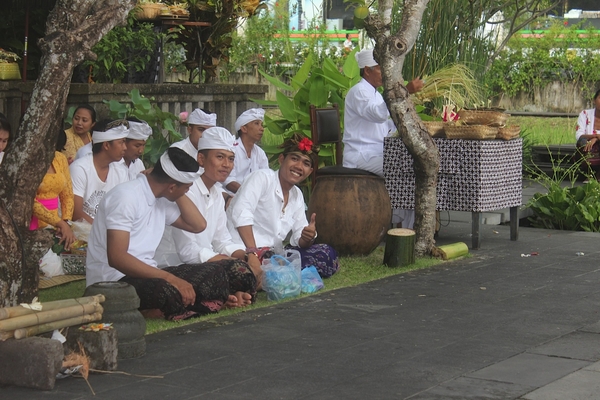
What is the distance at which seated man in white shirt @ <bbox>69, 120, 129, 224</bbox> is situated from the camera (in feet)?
25.3

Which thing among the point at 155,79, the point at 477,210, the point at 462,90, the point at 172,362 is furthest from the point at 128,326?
the point at 155,79

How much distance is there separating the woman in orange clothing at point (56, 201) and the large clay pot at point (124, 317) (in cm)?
204

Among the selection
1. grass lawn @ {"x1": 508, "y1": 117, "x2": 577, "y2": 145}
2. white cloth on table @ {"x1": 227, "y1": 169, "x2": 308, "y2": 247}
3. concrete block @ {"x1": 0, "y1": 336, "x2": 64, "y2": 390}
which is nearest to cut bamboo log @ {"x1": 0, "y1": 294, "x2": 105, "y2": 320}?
concrete block @ {"x1": 0, "y1": 336, "x2": 64, "y2": 390}

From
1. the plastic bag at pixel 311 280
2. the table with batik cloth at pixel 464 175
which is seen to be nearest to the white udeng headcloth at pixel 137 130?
the plastic bag at pixel 311 280

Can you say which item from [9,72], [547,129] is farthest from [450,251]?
[547,129]

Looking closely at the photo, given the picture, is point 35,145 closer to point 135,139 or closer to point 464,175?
point 135,139

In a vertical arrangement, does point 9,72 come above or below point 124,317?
above

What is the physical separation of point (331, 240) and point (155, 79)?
12.3ft

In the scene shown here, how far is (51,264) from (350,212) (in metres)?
2.56

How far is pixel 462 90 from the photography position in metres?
10.0

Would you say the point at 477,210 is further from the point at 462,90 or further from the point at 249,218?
the point at 249,218

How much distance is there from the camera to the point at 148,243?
237 inches

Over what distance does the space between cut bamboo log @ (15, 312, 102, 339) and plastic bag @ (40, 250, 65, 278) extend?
2442 mm

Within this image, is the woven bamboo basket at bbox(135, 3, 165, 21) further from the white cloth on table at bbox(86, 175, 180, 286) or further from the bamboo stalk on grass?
the bamboo stalk on grass
